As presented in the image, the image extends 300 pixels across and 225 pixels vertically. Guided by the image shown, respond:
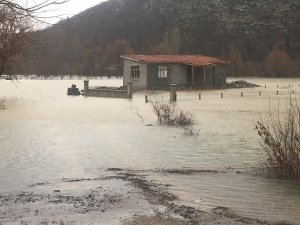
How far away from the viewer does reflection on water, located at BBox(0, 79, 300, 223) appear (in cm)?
897

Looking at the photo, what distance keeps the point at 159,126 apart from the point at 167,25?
148910mm

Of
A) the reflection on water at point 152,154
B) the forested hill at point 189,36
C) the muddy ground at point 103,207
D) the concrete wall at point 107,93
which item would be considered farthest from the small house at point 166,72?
the forested hill at point 189,36

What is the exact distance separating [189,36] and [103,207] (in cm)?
14396

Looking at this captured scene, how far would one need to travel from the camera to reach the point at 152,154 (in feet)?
45.7

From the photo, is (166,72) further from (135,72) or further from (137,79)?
(135,72)

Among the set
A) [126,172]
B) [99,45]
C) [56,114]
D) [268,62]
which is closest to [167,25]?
[99,45]

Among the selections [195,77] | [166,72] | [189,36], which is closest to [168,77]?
[166,72]

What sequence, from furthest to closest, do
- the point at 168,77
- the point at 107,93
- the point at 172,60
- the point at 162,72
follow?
the point at 172,60 → the point at 168,77 → the point at 162,72 → the point at 107,93

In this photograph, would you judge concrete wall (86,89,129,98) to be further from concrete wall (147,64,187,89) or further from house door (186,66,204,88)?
house door (186,66,204,88)

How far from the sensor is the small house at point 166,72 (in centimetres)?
5197

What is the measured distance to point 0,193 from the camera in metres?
9.02

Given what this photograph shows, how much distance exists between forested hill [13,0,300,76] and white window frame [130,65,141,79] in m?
62.0

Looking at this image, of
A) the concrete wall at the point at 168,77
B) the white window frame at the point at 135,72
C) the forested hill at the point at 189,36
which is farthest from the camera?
the forested hill at the point at 189,36

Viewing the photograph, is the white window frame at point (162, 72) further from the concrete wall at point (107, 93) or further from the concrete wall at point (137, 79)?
the concrete wall at point (107, 93)
